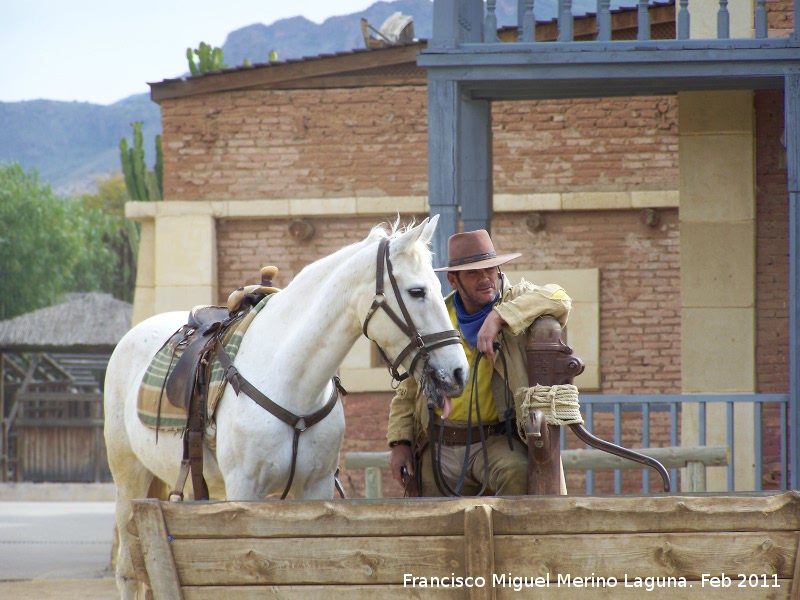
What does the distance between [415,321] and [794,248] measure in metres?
3.71

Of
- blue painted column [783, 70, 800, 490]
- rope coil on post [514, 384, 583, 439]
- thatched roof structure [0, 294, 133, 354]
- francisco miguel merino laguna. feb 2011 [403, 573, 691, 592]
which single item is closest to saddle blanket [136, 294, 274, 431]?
rope coil on post [514, 384, 583, 439]

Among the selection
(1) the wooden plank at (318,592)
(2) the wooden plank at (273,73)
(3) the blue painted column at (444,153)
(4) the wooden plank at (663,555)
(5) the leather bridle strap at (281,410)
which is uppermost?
(2) the wooden plank at (273,73)

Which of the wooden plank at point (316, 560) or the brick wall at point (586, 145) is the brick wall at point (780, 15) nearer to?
the brick wall at point (586, 145)

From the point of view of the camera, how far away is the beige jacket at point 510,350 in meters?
4.12

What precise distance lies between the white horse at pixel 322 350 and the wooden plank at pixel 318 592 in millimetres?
1075

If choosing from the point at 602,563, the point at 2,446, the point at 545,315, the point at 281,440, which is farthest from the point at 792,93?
the point at 2,446

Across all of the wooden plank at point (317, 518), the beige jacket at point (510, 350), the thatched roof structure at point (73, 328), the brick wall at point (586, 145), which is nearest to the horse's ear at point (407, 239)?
the beige jacket at point (510, 350)

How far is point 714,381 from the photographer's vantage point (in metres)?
10.3

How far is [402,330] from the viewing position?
440cm

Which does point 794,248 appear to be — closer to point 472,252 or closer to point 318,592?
point 472,252

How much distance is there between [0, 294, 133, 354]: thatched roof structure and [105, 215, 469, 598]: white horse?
22521mm

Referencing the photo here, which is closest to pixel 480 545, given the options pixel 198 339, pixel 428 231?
pixel 428 231

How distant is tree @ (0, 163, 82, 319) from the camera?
2077 inches

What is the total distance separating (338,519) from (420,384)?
1153mm
